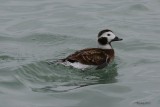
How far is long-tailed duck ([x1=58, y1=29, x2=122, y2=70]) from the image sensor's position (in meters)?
11.7

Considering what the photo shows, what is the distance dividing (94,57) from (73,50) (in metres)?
1.56

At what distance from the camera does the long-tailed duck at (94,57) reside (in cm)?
1168

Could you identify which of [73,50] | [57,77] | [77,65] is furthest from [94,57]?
[73,50]

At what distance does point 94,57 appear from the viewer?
469 inches

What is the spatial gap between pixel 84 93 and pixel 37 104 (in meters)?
0.99

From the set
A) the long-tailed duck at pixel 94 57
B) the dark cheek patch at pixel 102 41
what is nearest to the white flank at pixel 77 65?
the long-tailed duck at pixel 94 57

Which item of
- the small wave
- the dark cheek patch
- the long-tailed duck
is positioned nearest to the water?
the small wave

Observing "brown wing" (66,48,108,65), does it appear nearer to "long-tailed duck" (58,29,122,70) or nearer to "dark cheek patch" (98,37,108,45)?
"long-tailed duck" (58,29,122,70)

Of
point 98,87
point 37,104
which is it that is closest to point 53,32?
point 98,87

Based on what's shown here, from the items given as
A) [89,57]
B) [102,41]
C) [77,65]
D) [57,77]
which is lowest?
[57,77]

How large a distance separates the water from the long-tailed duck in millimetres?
126

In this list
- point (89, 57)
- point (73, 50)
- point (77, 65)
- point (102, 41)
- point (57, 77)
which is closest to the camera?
point (57, 77)

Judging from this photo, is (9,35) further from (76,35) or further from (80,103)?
(80,103)

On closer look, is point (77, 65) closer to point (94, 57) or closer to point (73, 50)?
point (94, 57)
